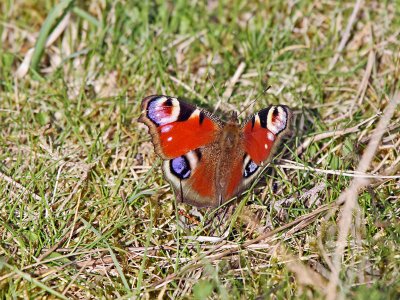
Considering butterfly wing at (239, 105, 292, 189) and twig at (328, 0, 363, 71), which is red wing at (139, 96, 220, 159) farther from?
twig at (328, 0, 363, 71)

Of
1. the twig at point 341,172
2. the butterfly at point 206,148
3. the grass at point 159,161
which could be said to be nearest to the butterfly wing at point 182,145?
the butterfly at point 206,148

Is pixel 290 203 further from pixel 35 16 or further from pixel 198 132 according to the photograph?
pixel 35 16

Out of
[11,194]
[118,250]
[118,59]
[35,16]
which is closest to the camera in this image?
[118,250]

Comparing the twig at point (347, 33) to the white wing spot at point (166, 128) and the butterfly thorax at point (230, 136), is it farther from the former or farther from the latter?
the white wing spot at point (166, 128)

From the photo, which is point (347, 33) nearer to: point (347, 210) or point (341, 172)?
point (341, 172)

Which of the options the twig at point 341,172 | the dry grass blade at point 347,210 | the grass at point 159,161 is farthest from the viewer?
the twig at point 341,172

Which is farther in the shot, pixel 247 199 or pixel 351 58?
pixel 351 58

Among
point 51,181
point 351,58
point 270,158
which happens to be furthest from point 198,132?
point 351,58

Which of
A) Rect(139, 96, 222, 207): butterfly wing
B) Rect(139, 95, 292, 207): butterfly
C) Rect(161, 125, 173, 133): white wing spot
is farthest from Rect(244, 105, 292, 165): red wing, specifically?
Rect(161, 125, 173, 133): white wing spot

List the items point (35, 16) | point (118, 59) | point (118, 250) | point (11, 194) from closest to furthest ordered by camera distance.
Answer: point (118, 250) → point (11, 194) → point (118, 59) → point (35, 16)
